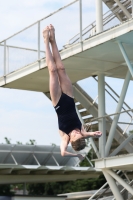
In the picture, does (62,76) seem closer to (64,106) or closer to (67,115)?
(64,106)

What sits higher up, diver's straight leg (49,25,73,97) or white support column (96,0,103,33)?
white support column (96,0,103,33)

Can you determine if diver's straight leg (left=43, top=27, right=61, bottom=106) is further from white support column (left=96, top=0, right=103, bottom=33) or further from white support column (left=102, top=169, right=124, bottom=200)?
white support column (left=102, top=169, right=124, bottom=200)

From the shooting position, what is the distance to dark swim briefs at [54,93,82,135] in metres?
13.0

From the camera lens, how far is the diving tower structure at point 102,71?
846 inches

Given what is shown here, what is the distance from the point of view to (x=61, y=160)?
119 ft

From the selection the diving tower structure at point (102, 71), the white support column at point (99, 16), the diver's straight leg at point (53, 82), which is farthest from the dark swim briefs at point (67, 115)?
the white support column at point (99, 16)

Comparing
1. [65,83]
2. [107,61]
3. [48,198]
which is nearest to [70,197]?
[48,198]

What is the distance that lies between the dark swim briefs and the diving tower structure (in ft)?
25.3

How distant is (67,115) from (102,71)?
12.1 metres

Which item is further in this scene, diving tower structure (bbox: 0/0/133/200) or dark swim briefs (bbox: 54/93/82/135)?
diving tower structure (bbox: 0/0/133/200)

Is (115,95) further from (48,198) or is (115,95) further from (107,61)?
(48,198)

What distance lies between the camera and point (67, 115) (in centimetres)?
1305

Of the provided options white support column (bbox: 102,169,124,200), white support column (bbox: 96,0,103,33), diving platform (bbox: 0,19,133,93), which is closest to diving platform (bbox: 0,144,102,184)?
diving platform (bbox: 0,19,133,93)

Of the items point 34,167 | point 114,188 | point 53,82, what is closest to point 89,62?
point 114,188
